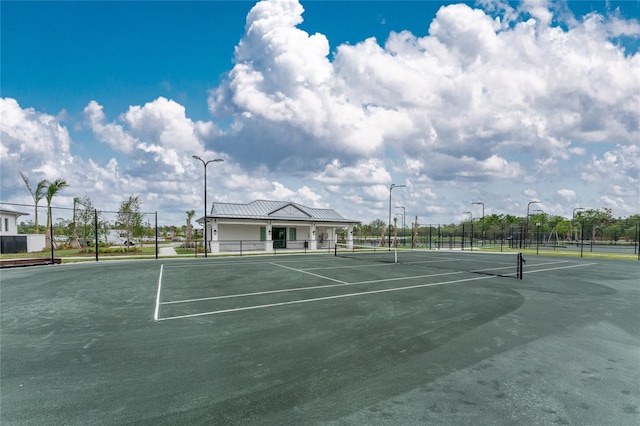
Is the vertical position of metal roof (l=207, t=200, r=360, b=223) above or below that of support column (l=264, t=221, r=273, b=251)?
above

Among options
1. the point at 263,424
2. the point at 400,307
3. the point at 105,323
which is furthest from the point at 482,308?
the point at 105,323

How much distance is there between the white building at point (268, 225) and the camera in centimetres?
3512

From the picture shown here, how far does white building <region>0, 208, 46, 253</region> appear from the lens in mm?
31844

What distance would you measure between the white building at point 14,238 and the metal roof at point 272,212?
18.4 m

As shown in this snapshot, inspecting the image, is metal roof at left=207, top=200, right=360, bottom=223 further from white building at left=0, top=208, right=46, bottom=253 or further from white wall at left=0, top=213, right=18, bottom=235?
white wall at left=0, top=213, right=18, bottom=235

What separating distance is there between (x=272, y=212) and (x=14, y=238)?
86.2 ft

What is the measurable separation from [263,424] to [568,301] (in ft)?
35.0

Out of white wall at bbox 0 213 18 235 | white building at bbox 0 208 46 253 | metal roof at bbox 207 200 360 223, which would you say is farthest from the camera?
metal roof at bbox 207 200 360 223

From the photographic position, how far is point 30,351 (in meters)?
5.67

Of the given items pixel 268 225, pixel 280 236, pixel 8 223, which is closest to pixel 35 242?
pixel 8 223

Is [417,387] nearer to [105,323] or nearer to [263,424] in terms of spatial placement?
[263,424]

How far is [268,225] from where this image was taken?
121ft

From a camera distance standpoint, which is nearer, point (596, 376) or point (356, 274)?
point (596, 376)

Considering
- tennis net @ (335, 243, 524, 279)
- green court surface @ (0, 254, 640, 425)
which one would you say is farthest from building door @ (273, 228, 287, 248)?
green court surface @ (0, 254, 640, 425)
